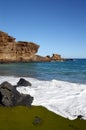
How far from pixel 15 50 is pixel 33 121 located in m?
95.4

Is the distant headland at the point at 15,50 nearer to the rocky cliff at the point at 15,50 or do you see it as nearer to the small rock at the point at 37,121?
the rocky cliff at the point at 15,50

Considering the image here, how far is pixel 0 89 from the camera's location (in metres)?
8.80

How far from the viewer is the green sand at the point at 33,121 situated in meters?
4.75

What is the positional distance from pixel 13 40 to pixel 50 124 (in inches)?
3804

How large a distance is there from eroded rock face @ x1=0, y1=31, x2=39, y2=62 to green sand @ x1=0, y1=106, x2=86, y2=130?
289 feet

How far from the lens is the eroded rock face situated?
94.0m

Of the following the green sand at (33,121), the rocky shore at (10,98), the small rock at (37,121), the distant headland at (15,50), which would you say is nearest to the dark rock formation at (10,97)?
the rocky shore at (10,98)

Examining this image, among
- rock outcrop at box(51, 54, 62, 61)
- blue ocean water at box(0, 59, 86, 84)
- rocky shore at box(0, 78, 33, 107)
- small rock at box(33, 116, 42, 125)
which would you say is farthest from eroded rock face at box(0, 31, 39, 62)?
small rock at box(33, 116, 42, 125)

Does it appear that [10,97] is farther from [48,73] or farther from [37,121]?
[48,73]

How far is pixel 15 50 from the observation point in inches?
3922

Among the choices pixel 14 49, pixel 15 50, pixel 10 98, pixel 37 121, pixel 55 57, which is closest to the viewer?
pixel 37 121

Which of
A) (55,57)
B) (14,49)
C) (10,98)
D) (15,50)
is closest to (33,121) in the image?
(10,98)

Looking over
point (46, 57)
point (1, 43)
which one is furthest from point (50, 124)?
point (46, 57)

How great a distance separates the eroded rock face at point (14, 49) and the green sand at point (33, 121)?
88.1 m
